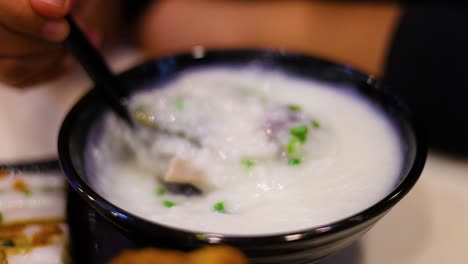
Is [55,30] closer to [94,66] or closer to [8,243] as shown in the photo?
[94,66]

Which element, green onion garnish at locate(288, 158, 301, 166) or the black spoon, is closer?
green onion garnish at locate(288, 158, 301, 166)

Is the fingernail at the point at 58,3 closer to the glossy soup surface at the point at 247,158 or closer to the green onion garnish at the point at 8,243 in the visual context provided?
the glossy soup surface at the point at 247,158

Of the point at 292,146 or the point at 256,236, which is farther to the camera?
the point at 292,146

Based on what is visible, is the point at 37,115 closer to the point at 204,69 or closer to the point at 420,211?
the point at 204,69

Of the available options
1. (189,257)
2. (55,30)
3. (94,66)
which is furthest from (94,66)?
(189,257)

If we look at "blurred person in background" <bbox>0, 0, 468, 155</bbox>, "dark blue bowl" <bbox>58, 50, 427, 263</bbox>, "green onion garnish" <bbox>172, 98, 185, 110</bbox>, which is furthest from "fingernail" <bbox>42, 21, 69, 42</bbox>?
"green onion garnish" <bbox>172, 98, 185, 110</bbox>

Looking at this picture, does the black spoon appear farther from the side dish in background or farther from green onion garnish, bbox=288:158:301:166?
green onion garnish, bbox=288:158:301:166
